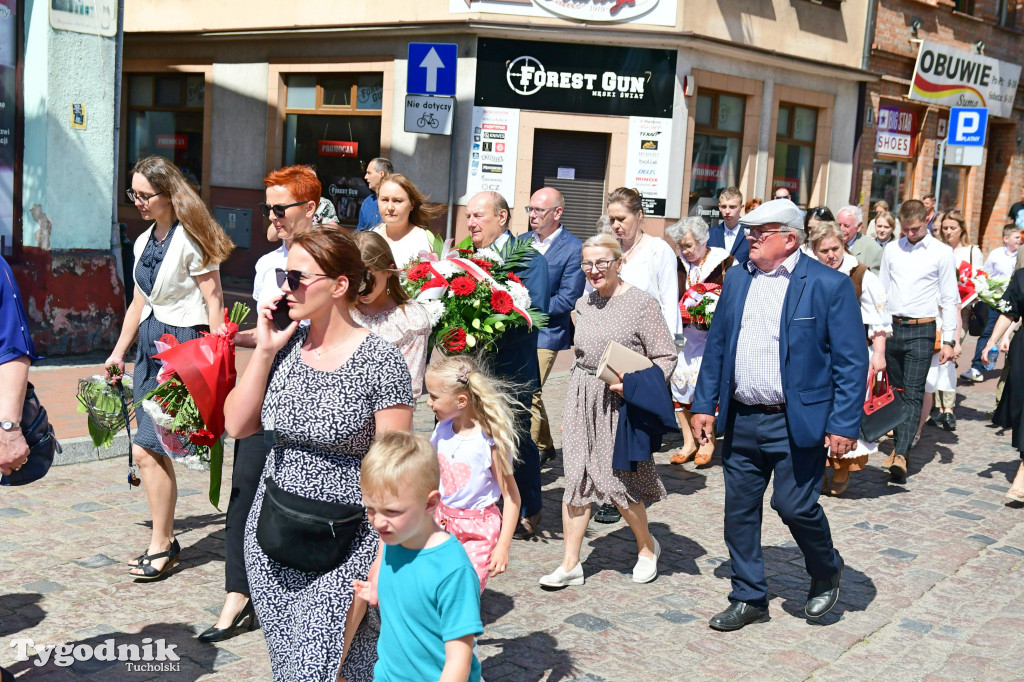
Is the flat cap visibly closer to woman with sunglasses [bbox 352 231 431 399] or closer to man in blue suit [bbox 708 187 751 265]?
woman with sunglasses [bbox 352 231 431 399]

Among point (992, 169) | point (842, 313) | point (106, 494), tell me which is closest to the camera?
point (842, 313)

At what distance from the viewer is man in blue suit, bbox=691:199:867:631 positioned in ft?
17.8

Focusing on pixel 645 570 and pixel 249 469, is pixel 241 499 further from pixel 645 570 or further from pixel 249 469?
pixel 645 570

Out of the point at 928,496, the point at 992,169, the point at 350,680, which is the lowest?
the point at 928,496

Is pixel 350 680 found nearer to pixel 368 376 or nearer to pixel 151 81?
pixel 368 376

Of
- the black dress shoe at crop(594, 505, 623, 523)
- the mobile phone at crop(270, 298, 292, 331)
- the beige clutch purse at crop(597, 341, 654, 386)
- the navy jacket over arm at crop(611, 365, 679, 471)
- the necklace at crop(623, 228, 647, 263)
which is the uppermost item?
the necklace at crop(623, 228, 647, 263)

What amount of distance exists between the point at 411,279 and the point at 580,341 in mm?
1055

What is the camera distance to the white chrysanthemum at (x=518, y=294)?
612 cm

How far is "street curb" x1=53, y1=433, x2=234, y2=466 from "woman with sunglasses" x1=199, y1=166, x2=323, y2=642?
116 inches

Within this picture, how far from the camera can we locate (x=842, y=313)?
5.47 meters

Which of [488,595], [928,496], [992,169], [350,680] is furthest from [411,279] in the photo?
[992,169]

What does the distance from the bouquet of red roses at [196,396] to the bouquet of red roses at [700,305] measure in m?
4.74

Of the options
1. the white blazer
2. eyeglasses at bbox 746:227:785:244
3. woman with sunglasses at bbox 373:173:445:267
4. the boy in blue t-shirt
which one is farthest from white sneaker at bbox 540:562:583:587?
the boy in blue t-shirt

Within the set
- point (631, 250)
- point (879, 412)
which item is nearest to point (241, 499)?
point (631, 250)
